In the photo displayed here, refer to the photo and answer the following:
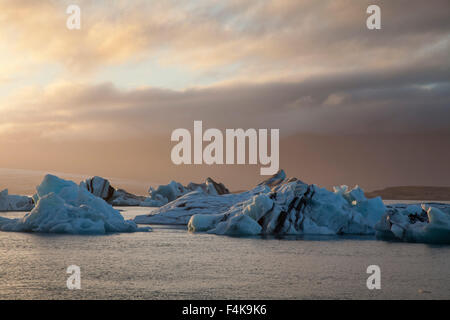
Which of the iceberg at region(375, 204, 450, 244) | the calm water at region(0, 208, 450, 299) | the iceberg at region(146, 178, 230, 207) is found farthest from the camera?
the iceberg at region(146, 178, 230, 207)

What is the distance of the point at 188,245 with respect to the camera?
3162cm

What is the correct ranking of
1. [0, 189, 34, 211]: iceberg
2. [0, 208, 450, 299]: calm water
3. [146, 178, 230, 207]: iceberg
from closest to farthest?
[0, 208, 450, 299]: calm water < [0, 189, 34, 211]: iceberg < [146, 178, 230, 207]: iceberg

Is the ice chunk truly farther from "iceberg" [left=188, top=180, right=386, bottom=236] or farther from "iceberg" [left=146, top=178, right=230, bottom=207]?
"iceberg" [left=146, top=178, right=230, bottom=207]

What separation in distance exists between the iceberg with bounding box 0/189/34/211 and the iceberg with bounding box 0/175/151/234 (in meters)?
50.9

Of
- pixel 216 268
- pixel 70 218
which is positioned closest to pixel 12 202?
pixel 70 218

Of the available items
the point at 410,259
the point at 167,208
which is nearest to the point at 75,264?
the point at 410,259

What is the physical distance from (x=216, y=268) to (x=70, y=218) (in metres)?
19.3

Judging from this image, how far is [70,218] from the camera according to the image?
38.7 metres

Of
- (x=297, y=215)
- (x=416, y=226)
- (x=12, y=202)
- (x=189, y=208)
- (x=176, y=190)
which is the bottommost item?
Answer: (x=12, y=202)

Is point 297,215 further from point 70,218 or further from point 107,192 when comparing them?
point 107,192

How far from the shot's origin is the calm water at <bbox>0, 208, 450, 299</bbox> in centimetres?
1748

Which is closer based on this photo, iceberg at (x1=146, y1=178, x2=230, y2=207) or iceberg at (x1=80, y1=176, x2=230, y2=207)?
iceberg at (x1=80, y1=176, x2=230, y2=207)

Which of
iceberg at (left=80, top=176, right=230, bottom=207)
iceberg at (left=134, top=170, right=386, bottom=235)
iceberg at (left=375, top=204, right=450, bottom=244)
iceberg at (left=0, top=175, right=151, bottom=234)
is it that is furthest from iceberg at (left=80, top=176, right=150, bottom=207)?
iceberg at (left=375, top=204, right=450, bottom=244)

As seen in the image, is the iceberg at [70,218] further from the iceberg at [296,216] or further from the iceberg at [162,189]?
the iceberg at [162,189]
